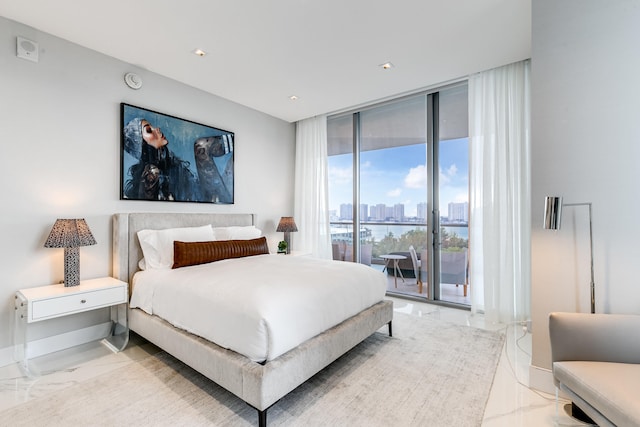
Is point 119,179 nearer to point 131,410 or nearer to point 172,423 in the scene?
point 131,410

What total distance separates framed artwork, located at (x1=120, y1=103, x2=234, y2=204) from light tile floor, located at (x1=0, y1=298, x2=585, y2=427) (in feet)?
4.94

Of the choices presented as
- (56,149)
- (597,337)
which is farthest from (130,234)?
(597,337)

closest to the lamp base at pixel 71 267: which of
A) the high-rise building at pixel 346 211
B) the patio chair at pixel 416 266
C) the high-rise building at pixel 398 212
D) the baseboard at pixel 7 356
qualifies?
the baseboard at pixel 7 356

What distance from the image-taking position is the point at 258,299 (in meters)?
1.83

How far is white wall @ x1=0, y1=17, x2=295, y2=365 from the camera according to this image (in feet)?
8.04

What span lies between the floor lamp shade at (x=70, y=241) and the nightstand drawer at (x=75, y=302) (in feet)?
0.80

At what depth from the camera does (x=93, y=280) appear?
2.79 metres

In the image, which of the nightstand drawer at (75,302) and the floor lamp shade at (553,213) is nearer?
the floor lamp shade at (553,213)

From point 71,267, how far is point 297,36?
2.79 meters

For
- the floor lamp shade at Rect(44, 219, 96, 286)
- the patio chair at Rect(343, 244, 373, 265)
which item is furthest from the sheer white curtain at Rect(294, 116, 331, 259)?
the floor lamp shade at Rect(44, 219, 96, 286)

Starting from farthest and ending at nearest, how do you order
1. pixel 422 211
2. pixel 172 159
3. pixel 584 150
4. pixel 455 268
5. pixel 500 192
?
pixel 422 211
pixel 455 268
pixel 172 159
pixel 500 192
pixel 584 150

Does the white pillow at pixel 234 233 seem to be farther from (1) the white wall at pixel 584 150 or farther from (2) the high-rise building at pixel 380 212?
(1) the white wall at pixel 584 150

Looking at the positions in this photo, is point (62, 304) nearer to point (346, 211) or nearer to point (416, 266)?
point (346, 211)

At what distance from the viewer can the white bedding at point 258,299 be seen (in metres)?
1.76
